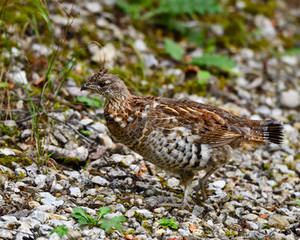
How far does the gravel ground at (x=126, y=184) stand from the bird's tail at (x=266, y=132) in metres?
0.66

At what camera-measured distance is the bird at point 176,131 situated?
15.7ft

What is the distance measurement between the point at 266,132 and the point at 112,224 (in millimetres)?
2115

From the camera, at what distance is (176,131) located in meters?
4.84

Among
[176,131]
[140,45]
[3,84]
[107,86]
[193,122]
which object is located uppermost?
[140,45]

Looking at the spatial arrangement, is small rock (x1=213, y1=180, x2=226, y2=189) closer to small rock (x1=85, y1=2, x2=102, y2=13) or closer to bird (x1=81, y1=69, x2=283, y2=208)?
bird (x1=81, y1=69, x2=283, y2=208)

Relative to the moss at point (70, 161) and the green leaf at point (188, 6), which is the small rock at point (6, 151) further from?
the green leaf at point (188, 6)

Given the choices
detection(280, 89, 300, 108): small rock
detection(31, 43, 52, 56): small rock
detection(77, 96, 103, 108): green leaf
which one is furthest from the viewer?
detection(280, 89, 300, 108): small rock

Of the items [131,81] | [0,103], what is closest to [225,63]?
[131,81]

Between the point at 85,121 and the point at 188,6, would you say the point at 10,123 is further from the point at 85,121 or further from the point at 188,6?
the point at 188,6

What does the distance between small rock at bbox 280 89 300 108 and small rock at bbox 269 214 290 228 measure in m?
2.91

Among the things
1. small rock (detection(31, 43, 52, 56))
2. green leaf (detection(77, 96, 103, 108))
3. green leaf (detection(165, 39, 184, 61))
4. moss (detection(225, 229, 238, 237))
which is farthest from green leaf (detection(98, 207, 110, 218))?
green leaf (detection(165, 39, 184, 61))

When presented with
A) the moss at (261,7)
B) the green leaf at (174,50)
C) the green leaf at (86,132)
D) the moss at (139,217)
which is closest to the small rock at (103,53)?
the green leaf at (174,50)

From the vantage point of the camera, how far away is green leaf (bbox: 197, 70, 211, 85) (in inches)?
287

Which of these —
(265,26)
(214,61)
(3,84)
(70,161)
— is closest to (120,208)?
(70,161)
